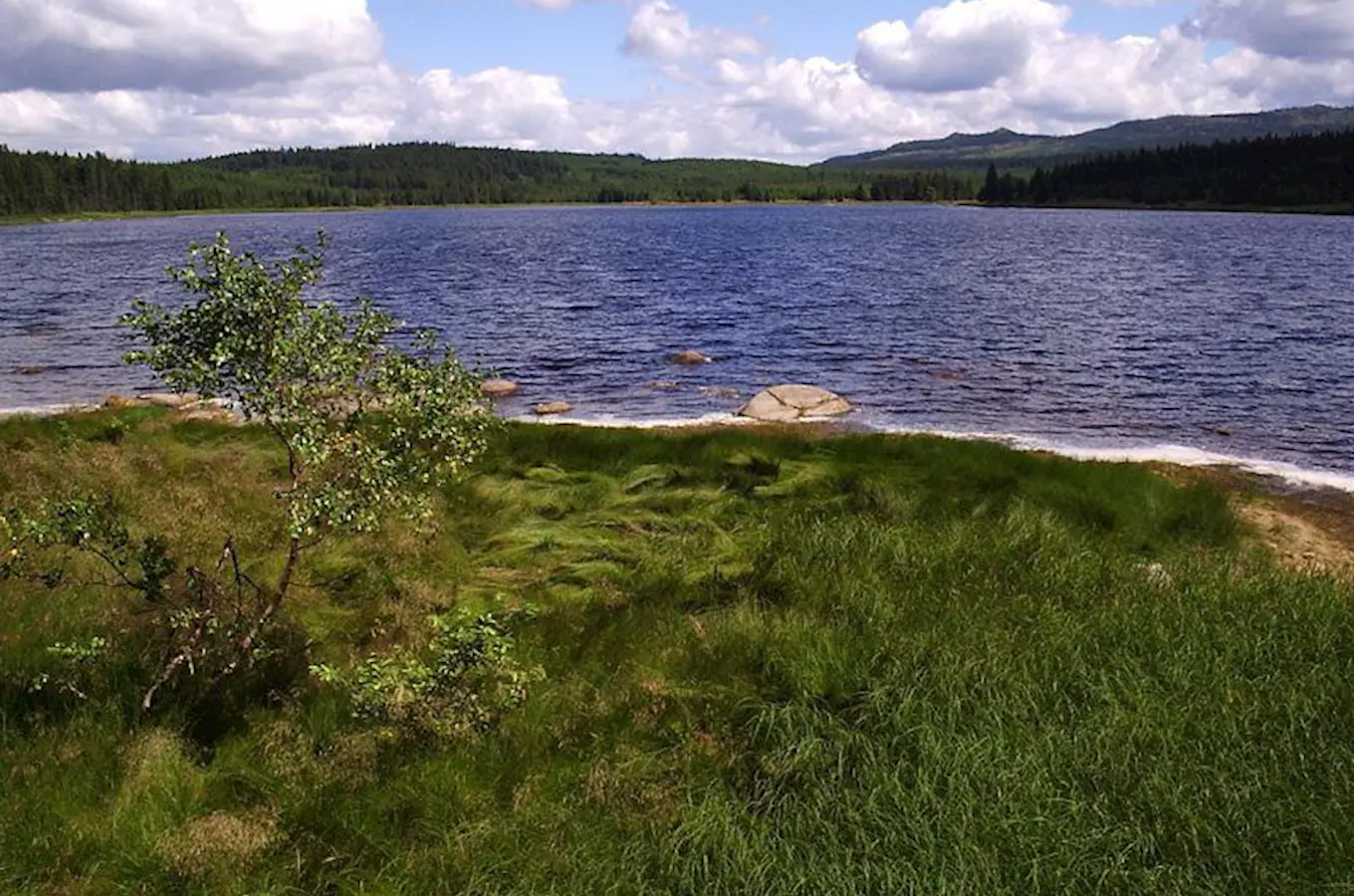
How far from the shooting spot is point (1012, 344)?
4594cm

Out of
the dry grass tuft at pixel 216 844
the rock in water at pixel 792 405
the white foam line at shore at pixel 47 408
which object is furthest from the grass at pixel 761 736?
the white foam line at shore at pixel 47 408

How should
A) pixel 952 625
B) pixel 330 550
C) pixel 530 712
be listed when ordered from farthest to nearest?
1. pixel 330 550
2. pixel 952 625
3. pixel 530 712

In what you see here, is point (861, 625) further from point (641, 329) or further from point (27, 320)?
point (27, 320)

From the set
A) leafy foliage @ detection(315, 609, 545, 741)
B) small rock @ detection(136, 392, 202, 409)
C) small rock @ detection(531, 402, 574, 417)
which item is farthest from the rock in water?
leafy foliage @ detection(315, 609, 545, 741)

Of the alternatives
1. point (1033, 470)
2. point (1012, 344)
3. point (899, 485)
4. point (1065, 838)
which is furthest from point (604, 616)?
point (1012, 344)

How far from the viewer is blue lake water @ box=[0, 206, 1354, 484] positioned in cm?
3284

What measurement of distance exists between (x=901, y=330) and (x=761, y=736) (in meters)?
45.1

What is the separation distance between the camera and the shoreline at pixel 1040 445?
2368 centimetres

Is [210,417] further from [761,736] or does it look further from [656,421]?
[761,736]

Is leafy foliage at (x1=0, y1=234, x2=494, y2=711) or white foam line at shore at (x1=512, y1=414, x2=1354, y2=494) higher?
leafy foliage at (x1=0, y1=234, x2=494, y2=711)

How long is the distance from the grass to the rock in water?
15.6m

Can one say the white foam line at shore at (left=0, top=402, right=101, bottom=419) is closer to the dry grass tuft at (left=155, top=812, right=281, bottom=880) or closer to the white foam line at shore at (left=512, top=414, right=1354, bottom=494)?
the white foam line at shore at (left=512, top=414, right=1354, bottom=494)

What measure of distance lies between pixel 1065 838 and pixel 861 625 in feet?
14.1

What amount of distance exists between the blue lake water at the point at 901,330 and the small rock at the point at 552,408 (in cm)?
66
